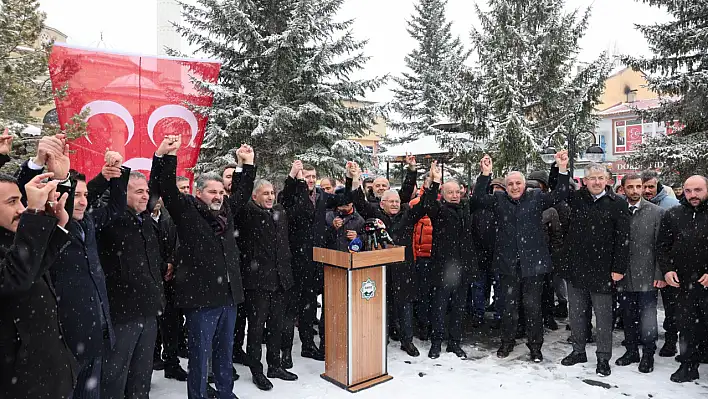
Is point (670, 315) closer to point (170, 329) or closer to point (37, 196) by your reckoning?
point (170, 329)

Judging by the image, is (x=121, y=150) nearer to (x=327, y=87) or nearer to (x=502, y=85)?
(x=327, y=87)

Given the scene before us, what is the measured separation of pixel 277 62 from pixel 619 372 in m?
10.5

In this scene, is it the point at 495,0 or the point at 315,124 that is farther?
the point at 495,0

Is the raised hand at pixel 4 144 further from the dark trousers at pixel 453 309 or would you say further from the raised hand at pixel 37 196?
the dark trousers at pixel 453 309

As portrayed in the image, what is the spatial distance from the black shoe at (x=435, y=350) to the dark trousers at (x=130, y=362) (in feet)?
10.0

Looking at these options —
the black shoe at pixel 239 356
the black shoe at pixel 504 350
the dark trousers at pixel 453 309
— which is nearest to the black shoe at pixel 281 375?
the black shoe at pixel 239 356

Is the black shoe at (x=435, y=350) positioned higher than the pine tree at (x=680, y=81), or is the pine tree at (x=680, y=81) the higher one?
the pine tree at (x=680, y=81)

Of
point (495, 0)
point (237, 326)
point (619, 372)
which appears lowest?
point (619, 372)

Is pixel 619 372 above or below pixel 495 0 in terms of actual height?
below

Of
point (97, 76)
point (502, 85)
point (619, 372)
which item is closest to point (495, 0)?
point (502, 85)

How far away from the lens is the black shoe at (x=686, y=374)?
4.76m

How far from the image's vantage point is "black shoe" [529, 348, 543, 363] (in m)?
5.38

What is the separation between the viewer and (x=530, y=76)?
16.0 metres

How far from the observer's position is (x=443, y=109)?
16500 millimetres
